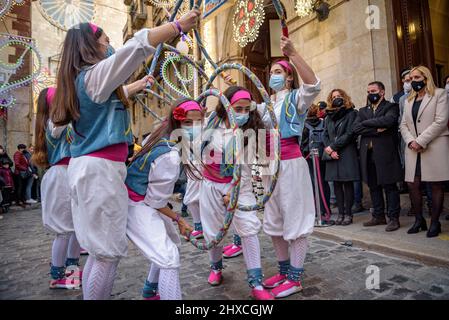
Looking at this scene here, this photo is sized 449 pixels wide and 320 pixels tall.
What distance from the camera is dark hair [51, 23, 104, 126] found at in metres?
1.77

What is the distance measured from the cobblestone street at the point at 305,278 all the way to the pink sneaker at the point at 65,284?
0.07 m

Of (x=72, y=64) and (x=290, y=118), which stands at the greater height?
(x=72, y=64)

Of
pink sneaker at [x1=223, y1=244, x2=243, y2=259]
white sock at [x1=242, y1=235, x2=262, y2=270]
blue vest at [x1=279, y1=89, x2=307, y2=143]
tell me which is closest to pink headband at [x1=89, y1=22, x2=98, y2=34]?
blue vest at [x1=279, y1=89, x2=307, y2=143]

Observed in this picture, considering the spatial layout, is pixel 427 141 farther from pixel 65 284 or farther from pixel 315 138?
pixel 65 284

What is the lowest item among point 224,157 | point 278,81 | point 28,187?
point 28,187

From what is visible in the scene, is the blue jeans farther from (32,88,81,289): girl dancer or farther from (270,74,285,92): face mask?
(270,74,285,92): face mask

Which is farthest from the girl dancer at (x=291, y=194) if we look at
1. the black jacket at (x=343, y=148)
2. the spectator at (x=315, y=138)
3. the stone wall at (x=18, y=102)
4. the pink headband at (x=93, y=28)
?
the stone wall at (x=18, y=102)

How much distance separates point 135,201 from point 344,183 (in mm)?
4110

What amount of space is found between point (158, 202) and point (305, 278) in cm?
176

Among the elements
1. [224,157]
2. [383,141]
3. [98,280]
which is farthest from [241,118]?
[383,141]

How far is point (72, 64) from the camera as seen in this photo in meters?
1.85

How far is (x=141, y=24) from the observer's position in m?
21.4

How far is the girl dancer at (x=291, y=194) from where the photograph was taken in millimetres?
2535
